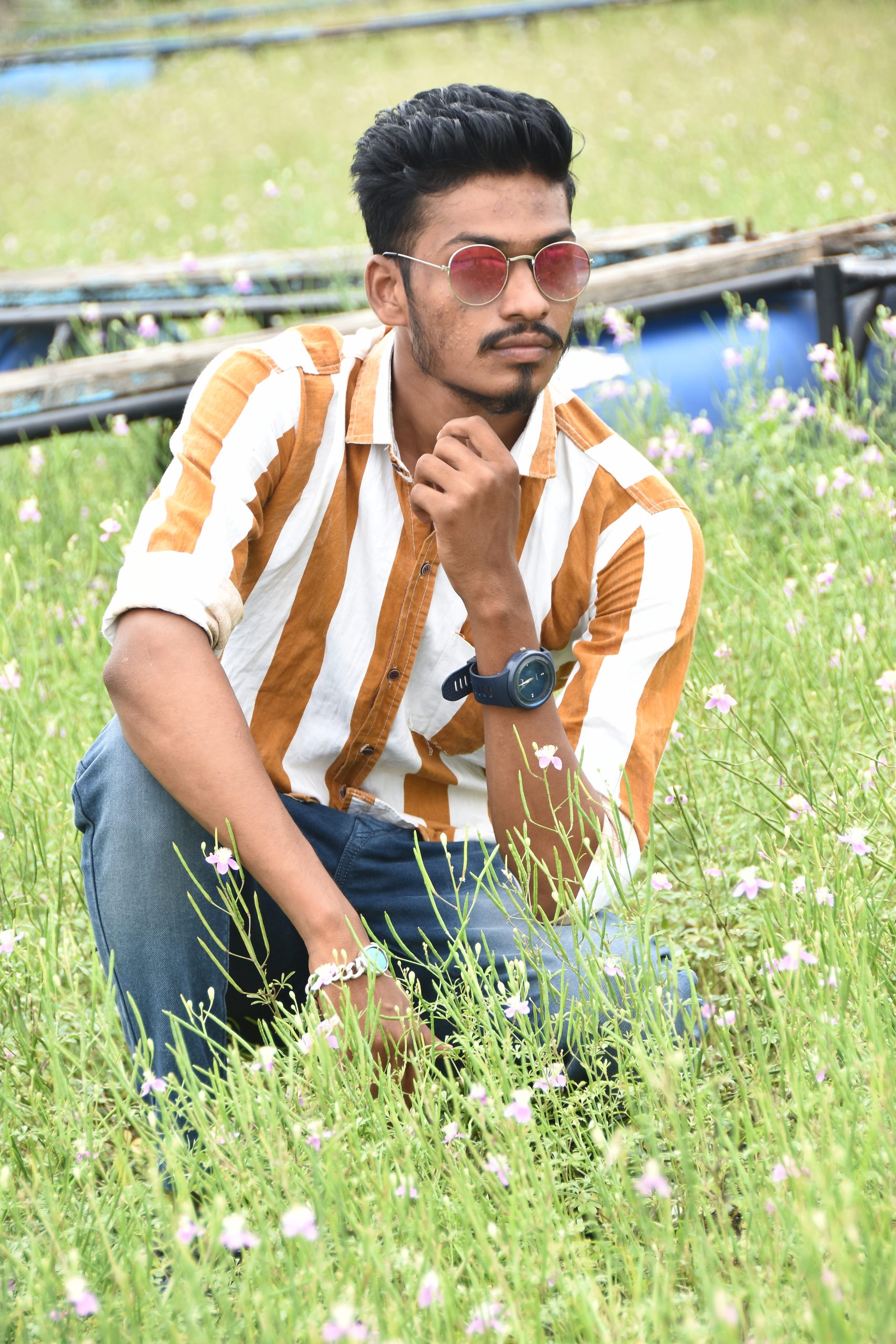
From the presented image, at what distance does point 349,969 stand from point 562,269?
4.22ft

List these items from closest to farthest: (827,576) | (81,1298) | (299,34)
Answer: (81,1298) < (827,576) < (299,34)

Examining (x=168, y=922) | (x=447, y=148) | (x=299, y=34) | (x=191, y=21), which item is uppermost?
(x=191, y=21)

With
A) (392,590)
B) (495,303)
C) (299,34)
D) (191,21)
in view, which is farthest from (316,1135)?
(191,21)

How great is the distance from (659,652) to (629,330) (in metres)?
2.25

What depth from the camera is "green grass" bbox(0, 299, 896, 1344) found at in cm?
130

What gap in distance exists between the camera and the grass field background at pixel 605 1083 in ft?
4.31

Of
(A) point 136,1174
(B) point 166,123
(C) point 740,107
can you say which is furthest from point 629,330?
(B) point 166,123

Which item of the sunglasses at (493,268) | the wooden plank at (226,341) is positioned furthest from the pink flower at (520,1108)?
the wooden plank at (226,341)

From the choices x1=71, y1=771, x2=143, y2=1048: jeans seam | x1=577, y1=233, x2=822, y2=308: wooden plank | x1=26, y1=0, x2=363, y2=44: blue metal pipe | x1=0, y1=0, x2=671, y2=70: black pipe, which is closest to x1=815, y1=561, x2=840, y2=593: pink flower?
x1=71, y1=771, x2=143, y2=1048: jeans seam

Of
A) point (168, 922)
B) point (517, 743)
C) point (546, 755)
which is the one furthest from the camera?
point (517, 743)

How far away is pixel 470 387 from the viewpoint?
227 centimetres

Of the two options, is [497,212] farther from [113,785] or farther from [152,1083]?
[152,1083]

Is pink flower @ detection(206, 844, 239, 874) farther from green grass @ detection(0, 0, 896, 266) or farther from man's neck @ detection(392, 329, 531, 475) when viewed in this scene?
green grass @ detection(0, 0, 896, 266)

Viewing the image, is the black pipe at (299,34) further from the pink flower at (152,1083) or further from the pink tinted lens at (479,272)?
the pink flower at (152,1083)
